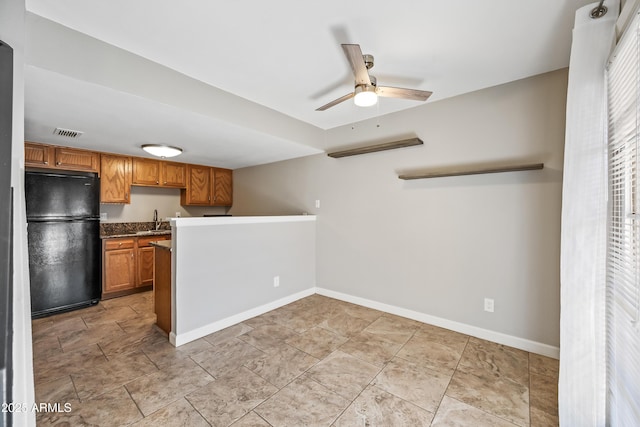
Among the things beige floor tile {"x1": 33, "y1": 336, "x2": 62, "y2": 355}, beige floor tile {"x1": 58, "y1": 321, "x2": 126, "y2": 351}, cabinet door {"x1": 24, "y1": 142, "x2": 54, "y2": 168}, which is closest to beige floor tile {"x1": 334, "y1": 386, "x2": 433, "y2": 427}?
beige floor tile {"x1": 58, "y1": 321, "x2": 126, "y2": 351}

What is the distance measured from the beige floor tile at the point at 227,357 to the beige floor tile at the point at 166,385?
0.23 feet

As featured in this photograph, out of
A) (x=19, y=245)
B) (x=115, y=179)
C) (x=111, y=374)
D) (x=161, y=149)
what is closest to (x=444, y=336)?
(x=111, y=374)

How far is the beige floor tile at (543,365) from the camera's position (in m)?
2.01

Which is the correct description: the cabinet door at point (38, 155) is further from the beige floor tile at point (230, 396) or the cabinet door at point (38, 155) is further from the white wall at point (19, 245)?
the beige floor tile at point (230, 396)

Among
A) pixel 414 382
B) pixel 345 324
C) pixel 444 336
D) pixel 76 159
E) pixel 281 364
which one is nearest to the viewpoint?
pixel 414 382

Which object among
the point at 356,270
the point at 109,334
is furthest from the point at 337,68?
the point at 109,334

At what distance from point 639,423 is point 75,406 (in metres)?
2.93

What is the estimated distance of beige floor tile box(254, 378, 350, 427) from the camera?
1576 millimetres

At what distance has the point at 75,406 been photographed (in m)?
1.66

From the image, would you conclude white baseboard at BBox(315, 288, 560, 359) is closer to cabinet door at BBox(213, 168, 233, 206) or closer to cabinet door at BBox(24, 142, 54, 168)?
cabinet door at BBox(213, 168, 233, 206)

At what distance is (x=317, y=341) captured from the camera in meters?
2.51

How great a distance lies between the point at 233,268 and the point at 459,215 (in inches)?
96.3

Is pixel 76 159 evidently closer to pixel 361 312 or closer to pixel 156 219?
pixel 156 219

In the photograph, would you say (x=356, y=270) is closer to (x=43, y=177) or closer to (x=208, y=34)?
(x=208, y=34)
